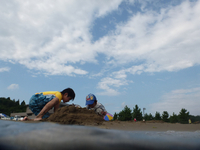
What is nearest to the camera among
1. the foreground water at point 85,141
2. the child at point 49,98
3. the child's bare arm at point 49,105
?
the foreground water at point 85,141

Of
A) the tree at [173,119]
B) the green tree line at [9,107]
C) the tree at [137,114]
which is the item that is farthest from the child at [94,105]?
the green tree line at [9,107]

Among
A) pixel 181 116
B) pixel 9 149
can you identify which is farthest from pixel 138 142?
pixel 181 116

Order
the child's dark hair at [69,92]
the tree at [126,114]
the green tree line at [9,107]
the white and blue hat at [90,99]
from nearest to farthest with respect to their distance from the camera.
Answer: the child's dark hair at [69,92] < the white and blue hat at [90,99] < the tree at [126,114] < the green tree line at [9,107]

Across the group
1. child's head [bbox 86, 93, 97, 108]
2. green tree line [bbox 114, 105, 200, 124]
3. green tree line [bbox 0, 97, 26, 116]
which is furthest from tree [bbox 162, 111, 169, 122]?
green tree line [bbox 0, 97, 26, 116]

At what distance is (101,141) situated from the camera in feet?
5.66

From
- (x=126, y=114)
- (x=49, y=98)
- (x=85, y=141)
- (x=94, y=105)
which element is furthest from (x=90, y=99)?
(x=126, y=114)

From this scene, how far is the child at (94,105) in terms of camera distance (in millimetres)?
5434

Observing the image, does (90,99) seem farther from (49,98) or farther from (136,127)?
(136,127)

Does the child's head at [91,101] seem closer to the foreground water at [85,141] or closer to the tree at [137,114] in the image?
the foreground water at [85,141]

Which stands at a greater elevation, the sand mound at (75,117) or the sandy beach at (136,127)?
the sand mound at (75,117)

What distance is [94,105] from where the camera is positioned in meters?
5.63

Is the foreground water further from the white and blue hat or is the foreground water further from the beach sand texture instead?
the white and blue hat

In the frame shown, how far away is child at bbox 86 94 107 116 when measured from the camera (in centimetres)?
543

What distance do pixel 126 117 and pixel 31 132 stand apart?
19.7 metres
